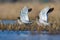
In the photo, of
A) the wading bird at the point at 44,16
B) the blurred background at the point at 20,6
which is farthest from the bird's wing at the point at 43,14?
the blurred background at the point at 20,6

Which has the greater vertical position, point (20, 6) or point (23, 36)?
point (20, 6)

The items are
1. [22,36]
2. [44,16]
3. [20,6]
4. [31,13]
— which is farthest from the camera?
[20,6]

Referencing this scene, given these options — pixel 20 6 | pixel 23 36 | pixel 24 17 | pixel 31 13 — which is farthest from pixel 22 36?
pixel 20 6

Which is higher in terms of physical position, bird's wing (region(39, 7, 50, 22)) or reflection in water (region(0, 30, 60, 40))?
bird's wing (region(39, 7, 50, 22))

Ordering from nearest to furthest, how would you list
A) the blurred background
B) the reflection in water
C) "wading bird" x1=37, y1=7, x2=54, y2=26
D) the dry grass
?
1. the reflection in water
2. "wading bird" x1=37, y1=7, x2=54, y2=26
3. the dry grass
4. the blurred background

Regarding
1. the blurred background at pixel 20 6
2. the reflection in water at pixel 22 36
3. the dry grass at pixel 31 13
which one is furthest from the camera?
the blurred background at pixel 20 6

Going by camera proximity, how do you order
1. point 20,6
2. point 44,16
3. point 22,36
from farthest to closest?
point 20,6
point 44,16
point 22,36

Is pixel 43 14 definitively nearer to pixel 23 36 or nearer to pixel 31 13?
pixel 31 13

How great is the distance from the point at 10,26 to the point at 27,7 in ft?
1.76

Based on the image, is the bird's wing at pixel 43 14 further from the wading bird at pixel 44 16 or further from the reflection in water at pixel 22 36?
the reflection in water at pixel 22 36

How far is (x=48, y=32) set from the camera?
10.3 ft

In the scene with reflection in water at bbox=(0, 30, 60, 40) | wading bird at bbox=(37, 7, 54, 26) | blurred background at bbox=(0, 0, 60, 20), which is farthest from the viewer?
blurred background at bbox=(0, 0, 60, 20)

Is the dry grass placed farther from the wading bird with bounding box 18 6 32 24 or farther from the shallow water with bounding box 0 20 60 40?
the shallow water with bounding box 0 20 60 40

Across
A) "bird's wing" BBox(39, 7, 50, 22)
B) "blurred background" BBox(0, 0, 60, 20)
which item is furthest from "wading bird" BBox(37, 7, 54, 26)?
"blurred background" BBox(0, 0, 60, 20)
